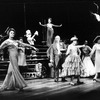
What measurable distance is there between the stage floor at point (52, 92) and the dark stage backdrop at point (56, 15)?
0.78 meters

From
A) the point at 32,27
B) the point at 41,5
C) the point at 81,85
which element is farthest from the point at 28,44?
the point at 81,85

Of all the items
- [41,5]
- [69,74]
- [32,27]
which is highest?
[41,5]

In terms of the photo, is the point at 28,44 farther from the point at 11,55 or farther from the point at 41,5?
the point at 41,5

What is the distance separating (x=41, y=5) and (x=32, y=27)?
425 mm

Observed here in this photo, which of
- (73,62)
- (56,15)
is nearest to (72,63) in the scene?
(73,62)

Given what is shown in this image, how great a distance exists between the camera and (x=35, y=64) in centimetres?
535

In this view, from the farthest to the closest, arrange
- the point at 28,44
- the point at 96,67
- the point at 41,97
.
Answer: the point at 96,67 < the point at 28,44 < the point at 41,97

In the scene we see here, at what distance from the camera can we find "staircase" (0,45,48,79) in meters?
5.24

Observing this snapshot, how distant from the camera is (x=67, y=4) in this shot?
534cm

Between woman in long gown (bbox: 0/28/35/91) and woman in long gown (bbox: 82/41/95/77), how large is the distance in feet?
3.87

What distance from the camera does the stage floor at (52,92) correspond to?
4.95 metres

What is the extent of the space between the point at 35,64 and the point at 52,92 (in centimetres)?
62

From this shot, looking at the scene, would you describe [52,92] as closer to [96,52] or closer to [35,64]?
[35,64]

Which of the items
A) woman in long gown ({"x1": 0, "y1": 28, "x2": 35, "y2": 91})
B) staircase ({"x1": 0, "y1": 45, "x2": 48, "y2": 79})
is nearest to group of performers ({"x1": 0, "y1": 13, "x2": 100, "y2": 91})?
woman in long gown ({"x1": 0, "y1": 28, "x2": 35, "y2": 91})
